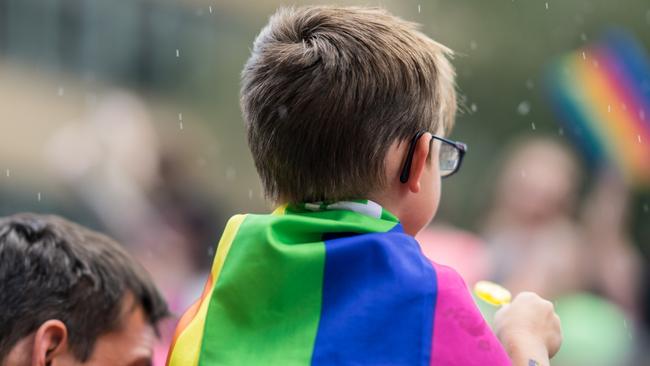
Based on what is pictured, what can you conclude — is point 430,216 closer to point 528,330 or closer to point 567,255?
point 528,330

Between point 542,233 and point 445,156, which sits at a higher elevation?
point 445,156

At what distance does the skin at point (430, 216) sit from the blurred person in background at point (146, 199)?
10.3ft

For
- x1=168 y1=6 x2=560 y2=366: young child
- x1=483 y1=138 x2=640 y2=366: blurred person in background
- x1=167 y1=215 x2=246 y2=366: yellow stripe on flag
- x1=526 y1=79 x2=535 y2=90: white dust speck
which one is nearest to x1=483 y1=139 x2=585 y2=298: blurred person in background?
x1=483 y1=138 x2=640 y2=366: blurred person in background

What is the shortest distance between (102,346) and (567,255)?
2793 mm

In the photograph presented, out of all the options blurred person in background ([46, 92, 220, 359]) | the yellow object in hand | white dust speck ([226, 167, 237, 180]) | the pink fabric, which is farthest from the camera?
white dust speck ([226, 167, 237, 180])

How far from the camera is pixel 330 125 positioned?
1.75 metres

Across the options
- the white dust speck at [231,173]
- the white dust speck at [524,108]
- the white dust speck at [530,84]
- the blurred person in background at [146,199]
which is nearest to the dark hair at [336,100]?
the blurred person in background at [146,199]

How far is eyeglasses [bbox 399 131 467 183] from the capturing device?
1.79 m

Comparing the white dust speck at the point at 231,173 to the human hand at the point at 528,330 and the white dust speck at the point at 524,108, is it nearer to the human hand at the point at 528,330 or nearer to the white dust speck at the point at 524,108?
the white dust speck at the point at 524,108

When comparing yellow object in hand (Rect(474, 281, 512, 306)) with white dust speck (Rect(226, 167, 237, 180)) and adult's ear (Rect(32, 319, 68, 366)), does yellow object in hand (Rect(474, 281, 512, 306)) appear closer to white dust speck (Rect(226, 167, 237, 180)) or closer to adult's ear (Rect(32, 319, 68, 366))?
adult's ear (Rect(32, 319, 68, 366))

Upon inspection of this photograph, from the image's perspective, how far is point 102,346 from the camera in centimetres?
209

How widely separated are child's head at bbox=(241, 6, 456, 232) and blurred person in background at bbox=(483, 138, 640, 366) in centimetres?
252

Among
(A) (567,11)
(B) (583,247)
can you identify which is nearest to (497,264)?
(B) (583,247)

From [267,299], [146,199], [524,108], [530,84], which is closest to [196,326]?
[267,299]
